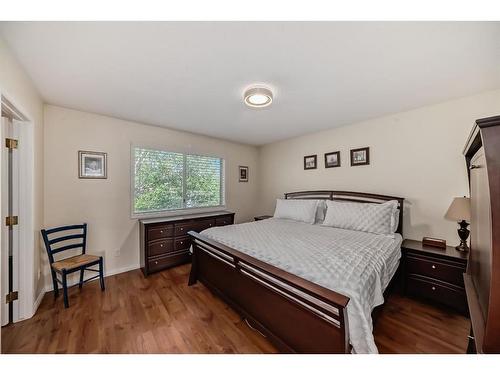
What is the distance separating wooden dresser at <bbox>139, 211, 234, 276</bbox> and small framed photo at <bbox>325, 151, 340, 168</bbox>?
244 centimetres

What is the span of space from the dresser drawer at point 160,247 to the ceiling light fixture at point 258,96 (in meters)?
2.41

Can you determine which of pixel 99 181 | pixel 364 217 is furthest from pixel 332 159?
pixel 99 181

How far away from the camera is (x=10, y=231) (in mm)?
1869

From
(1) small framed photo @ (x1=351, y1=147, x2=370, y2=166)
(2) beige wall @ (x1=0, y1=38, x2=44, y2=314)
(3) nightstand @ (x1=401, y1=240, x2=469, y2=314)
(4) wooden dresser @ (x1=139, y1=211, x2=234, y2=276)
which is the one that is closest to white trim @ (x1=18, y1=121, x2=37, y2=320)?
(2) beige wall @ (x1=0, y1=38, x2=44, y2=314)

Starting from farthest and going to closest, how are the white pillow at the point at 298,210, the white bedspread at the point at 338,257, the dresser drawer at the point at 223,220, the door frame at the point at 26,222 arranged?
the dresser drawer at the point at 223,220 < the white pillow at the point at 298,210 < the door frame at the point at 26,222 < the white bedspread at the point at 338,257

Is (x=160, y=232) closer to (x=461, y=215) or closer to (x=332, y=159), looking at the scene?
(x=332, y=159)

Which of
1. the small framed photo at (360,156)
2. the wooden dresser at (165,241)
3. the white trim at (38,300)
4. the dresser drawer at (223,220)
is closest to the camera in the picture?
the white trim at (38,300)

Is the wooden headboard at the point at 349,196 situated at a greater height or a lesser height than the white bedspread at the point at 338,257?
greater

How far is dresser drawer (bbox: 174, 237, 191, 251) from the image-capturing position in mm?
3193

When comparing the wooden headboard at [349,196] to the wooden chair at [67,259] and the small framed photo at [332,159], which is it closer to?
the small framed photo at [332,159]

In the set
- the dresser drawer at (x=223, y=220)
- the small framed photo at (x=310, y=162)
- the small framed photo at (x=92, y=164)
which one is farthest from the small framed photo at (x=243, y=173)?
the small framed photo at (x=92, y=164)

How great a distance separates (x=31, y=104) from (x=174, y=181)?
6.41 feet

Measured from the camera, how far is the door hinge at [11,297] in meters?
1.83

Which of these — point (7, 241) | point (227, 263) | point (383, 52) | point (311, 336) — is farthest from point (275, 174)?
point (7, 241)
